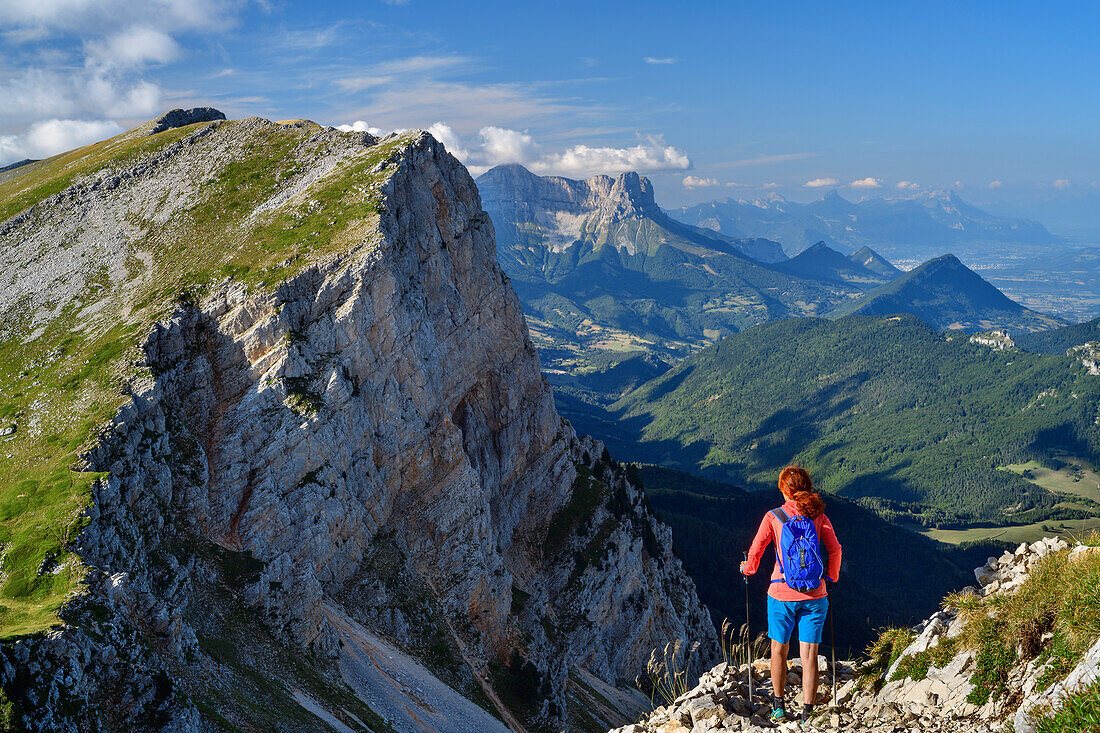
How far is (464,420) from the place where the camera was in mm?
89250

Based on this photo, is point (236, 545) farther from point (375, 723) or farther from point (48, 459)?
point (375, 723)

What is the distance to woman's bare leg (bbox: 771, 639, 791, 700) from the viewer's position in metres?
16.7

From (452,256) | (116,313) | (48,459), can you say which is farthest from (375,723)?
(452,256)

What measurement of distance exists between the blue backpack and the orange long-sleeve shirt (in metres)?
0.13

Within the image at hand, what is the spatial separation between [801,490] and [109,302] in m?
73.0

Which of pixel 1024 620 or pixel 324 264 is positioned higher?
pixel 324 264

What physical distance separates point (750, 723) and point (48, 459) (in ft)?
161

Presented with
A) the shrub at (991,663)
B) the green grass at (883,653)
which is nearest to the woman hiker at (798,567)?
the green grass at (883,653)

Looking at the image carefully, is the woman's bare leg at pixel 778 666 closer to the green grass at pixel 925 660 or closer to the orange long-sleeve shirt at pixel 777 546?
the orange long-sleeve shirt at pixel 777 546

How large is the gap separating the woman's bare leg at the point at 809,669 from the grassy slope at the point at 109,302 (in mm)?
30980

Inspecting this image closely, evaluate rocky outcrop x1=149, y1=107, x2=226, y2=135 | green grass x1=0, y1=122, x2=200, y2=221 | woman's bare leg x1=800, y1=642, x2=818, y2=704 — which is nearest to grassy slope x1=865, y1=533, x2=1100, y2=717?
woman's bare leg x1=800, y1=642, x2=818, y2=704

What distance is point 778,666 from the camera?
16.9 meters

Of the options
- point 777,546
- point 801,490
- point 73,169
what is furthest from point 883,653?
point 73,169

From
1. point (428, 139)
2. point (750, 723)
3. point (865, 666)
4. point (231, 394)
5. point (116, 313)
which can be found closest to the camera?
point (750, 723)
